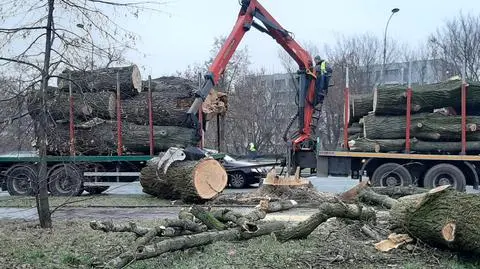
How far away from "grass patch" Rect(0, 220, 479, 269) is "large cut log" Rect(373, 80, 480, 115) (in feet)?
22.9

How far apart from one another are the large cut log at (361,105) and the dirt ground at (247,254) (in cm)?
732

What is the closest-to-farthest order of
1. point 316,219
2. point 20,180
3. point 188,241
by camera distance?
point 188,241 → point 316,219 → point 20,180

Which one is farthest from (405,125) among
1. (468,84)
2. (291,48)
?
(291,48)

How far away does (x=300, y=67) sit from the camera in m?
15.4

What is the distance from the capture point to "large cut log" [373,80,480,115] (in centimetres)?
1338

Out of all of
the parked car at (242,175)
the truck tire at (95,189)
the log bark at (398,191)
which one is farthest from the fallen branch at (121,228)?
the parked car at (242,175)

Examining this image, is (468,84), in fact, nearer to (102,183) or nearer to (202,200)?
(202,200)

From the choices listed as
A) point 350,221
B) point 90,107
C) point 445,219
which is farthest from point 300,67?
point 445,219

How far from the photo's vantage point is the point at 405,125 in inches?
538

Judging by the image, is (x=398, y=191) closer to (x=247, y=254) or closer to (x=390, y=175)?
(x=390, y=175)

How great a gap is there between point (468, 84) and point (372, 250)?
809 cm

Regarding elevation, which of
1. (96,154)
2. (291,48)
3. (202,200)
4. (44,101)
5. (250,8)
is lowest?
(202,200)

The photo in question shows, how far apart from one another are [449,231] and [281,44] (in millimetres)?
10168

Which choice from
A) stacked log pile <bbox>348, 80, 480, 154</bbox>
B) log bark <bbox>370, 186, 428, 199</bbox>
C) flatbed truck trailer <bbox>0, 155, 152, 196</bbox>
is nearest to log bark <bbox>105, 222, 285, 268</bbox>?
log bark <bbox>370, 186, 428, 199</bbox>
